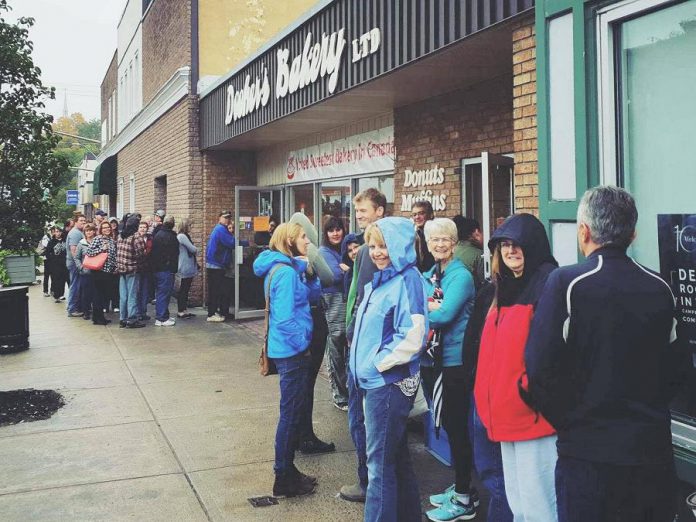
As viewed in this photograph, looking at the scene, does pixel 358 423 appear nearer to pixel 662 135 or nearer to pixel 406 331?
pixel 406 331

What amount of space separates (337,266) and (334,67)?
9.36 ft

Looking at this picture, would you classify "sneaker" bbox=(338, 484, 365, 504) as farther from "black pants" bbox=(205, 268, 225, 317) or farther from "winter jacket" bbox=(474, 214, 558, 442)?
"black pants" bbox=(205, 268, 225, 317)

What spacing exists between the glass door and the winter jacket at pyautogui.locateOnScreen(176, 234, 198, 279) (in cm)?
84

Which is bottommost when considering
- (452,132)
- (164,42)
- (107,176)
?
(452,132)

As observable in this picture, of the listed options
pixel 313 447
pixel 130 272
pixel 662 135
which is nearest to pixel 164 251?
pixel 130 272

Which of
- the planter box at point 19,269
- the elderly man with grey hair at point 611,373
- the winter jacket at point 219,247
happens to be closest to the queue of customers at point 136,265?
the winter jacket at point 219,247

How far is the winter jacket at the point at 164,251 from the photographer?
11617mm

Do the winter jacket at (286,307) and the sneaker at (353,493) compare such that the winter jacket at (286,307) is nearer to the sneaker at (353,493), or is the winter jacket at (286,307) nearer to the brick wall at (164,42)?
the sneaker at (353,493)

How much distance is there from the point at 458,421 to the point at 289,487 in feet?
3.94

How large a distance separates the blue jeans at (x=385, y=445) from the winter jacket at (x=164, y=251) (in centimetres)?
865

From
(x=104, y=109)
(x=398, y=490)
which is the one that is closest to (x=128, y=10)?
(x=104, y=109)

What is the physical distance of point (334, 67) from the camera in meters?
7.68

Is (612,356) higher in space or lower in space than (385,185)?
lower

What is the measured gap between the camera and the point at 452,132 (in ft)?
25.7
